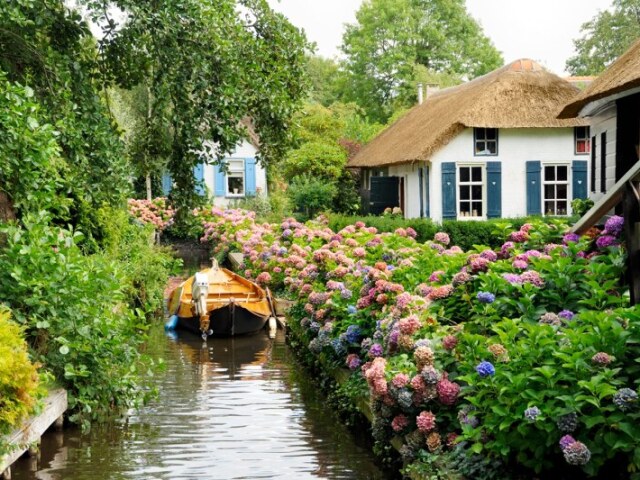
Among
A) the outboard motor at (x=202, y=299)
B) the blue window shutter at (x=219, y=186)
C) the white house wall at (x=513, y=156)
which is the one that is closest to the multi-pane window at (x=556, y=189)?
the white house wall at (x=513, y=156)

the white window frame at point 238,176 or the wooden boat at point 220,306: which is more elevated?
the white window frame at point 238,176

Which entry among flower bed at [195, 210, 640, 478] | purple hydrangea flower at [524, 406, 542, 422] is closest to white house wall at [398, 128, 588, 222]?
flower bed at [195, 210, 640, 478]

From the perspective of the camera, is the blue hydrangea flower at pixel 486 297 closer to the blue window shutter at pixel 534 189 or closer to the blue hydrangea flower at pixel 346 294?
the blue hydrangea flower at pixel 346 294

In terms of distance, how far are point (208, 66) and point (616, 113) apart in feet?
29.0

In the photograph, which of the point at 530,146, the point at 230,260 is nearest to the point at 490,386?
the point at 230,260

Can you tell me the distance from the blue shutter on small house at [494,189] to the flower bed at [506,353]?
20697 mm

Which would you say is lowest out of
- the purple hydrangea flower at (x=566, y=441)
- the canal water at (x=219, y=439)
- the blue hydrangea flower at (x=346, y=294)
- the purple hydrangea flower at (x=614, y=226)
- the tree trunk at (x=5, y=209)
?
the canal water at (x=219, y=439)

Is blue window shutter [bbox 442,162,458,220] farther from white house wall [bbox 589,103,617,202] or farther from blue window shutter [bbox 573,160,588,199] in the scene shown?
white house wall [bbox 589,103,617,202]

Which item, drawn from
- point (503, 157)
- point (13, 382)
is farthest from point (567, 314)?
point (503, 157)

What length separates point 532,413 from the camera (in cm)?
582

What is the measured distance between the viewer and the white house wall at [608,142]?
→ 686 inches

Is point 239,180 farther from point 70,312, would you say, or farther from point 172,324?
point 70,312

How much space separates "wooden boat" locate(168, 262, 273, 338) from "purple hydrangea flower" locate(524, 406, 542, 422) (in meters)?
14.0

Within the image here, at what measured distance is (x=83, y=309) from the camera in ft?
33.4
